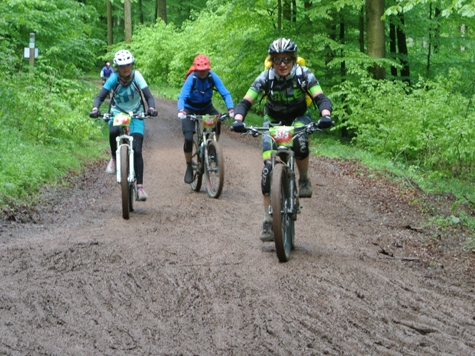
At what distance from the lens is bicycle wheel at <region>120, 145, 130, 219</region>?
8242mm

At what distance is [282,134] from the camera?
642cm

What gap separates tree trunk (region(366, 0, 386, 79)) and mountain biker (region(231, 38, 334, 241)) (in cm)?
1029

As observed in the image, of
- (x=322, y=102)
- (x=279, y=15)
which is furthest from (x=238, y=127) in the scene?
(x=279, y=15)

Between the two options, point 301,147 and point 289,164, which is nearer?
point 289,164

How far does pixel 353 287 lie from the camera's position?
5.61 metres

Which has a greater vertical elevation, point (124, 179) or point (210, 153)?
point (210, 153)

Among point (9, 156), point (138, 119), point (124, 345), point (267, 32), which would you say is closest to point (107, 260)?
→ point (124, 345)

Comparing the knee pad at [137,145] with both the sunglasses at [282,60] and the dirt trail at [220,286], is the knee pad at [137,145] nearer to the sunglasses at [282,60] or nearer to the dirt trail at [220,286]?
the dirt trail at [220,286]

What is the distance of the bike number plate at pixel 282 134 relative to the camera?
6.42 metres

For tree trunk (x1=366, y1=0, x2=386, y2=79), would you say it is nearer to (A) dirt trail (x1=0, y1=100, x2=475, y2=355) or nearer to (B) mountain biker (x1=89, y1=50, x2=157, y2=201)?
(A) dirt trail (x1=0, y1=100, x2=475, y2=355)

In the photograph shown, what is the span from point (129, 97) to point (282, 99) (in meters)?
2.93

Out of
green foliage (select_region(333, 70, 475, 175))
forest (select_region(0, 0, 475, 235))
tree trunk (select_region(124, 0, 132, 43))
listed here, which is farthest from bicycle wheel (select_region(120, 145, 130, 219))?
tree trunk (select_region(124, 0, 132, 43))

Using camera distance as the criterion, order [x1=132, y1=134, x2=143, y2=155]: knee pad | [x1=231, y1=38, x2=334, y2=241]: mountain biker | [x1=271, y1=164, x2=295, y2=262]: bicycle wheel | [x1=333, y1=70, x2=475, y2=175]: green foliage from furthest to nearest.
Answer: [x1=333, y1=70, x2=475, y2=175]: green foliage, [x1=132, y1=134, x2=143, y2=155]: knee pad, [x1=231, y1=38, x2=334, y2=241]: mountain biker, [x1=271, y1=164, x2=295, y2=262]: bicycle wheel

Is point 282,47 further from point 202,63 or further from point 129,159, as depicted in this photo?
point 202,63
